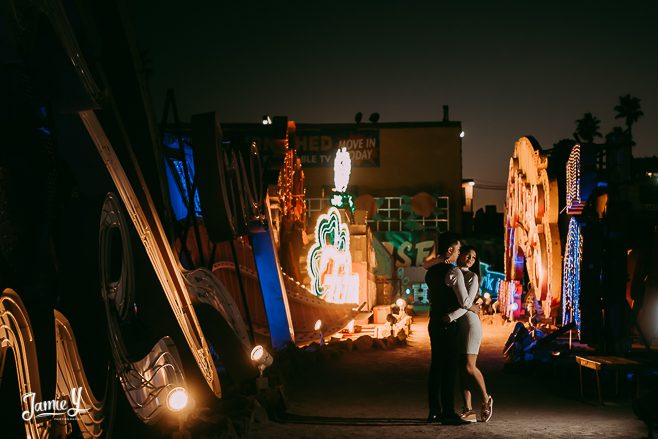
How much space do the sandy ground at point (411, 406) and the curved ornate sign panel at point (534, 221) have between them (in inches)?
177

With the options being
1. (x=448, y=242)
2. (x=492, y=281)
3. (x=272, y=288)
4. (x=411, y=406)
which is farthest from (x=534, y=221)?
(x=492, y=281)

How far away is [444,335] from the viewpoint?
904 cm

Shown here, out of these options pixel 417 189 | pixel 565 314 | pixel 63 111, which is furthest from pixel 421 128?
pixel 63 111

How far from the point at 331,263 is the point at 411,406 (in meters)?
12.0

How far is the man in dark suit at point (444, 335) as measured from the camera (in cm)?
902

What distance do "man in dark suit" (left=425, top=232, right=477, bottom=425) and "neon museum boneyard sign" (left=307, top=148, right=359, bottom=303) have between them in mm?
10707

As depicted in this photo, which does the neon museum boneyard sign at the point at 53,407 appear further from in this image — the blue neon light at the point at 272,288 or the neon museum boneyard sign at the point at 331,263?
the neon museum boneyard sign at the point at 331,263

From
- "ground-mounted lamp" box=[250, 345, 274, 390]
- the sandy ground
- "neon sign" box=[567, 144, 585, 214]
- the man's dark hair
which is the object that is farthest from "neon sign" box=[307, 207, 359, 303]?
the man's dark hair

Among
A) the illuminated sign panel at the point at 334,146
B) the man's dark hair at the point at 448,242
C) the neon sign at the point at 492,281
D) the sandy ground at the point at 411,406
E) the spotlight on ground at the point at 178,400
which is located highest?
the illuminated sign panel at the point at 334,146

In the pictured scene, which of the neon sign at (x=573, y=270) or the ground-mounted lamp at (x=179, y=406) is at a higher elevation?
the neon sign at (x=573, y=270)

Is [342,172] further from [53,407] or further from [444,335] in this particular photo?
[53,407]

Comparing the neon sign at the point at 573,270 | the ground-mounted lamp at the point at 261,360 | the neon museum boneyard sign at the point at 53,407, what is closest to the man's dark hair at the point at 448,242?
the ground-mounted lamp at the point at 261,360

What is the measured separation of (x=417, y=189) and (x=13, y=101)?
40.2 metres

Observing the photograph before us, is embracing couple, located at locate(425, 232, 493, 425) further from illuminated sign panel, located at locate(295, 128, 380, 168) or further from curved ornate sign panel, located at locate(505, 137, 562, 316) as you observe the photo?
illuminated sign panel, located at locate(295, 128, 380, 168)
